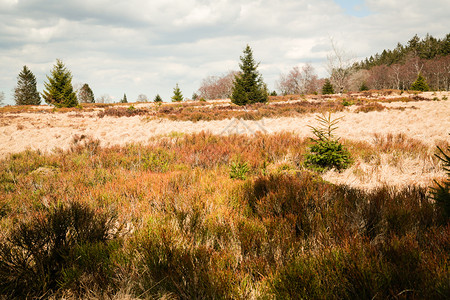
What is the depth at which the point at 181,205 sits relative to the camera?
300 cm

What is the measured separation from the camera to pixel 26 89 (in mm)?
61312

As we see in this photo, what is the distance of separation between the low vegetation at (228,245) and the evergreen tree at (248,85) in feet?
70.3

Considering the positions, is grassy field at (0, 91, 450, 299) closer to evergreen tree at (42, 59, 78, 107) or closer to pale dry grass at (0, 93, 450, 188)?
pale dry grass at (0, 93, 450, 188)

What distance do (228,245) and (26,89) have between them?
83129 millimetres

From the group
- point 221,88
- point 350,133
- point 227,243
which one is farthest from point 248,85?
point 221,88

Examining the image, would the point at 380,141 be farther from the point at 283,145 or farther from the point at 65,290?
the point at 65,290

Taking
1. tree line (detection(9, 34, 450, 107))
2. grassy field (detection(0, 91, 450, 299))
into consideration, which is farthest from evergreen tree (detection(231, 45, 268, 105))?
grassy field (detection(0, 91, 450, 299))

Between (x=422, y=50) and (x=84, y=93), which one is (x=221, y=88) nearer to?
(x=84, y=93)

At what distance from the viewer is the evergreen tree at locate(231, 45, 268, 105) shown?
24.3 metres

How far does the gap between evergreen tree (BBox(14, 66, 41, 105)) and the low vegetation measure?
7759 cm

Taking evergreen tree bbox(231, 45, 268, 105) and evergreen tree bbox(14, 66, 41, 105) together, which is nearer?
evergreen tree bbox(231, 45, 268, 105)

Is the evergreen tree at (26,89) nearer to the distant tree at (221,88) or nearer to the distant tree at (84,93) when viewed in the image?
the distant tree at (84,93)

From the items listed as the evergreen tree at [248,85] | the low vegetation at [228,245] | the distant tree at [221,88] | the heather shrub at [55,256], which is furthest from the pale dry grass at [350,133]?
the distant tree at [221,88]

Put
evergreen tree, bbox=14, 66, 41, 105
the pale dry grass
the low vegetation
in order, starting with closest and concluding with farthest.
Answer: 1. the low vegetation
2. the pale dry grass
3. evergreen tree, bbox=14, 66, 41, 105
